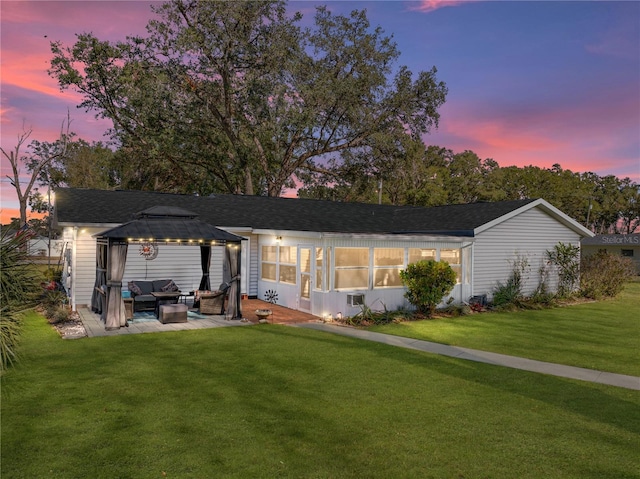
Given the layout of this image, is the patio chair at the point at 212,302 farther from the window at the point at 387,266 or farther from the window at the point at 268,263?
the window at the point at 387,266

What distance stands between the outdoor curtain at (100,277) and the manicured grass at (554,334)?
835cm

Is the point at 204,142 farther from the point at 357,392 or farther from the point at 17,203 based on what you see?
the point at 357,392

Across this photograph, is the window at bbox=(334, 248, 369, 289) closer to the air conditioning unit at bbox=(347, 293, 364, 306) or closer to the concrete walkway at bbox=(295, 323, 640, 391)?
the air conditioning unit at bbox=(347, 293, 364, 306)

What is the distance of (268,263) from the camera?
18.1 m

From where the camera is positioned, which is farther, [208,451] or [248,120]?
[248,120]

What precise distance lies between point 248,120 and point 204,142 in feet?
12.3

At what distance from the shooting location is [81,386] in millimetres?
7492

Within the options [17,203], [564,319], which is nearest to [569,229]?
[564,319]

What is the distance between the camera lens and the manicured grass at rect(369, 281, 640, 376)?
33.0 feet

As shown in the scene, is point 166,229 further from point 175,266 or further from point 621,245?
point 621,245

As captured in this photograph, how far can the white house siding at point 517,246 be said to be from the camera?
61.0 ft

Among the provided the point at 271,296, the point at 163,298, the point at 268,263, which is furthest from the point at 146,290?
the point at 268,263

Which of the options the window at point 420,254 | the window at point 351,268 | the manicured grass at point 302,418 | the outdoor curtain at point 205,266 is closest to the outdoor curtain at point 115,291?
the manicured grass at point 302,418

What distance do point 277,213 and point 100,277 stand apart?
8674 mm
